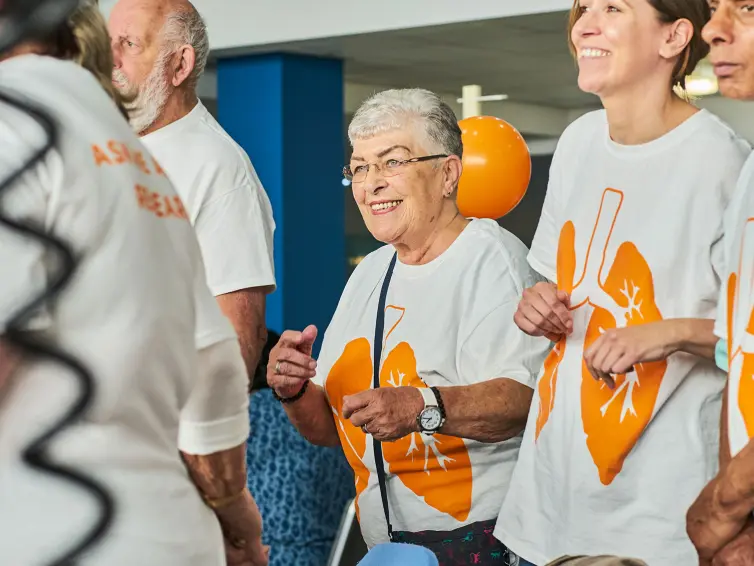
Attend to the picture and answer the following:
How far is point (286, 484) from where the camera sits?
3197mm

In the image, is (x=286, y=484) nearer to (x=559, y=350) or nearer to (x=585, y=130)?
(x=559, y=350)

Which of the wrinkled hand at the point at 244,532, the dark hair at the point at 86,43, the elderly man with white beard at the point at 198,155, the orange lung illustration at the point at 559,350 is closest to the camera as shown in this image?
→ the dark hair at the point at 86,43

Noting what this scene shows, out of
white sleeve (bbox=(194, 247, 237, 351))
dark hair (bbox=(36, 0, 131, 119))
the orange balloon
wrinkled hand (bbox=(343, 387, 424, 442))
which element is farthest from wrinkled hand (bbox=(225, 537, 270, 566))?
the orange balloon

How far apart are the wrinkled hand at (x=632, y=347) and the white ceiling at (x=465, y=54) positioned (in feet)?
18.8

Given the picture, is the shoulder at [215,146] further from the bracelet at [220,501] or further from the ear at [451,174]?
the bracelet at [220,501]

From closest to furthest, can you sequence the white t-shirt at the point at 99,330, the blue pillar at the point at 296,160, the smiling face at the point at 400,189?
the white t-shirt at the point at 99,330, the smiling face at the point at 400,189, the blue pillar at the point at 296,160

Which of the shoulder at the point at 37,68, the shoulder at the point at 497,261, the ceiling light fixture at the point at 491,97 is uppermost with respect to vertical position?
the shoulder at the point at 37,68

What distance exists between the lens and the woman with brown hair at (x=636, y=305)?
6.62 ft

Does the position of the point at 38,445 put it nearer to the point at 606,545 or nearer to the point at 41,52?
the point at 41,52

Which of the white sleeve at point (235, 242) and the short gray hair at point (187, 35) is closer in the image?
the white sleeve at point (235, 242)

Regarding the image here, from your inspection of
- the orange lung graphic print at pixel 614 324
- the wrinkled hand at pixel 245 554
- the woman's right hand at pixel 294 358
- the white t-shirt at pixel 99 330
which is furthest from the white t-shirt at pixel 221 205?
the white t-shirt at pixel 99 330

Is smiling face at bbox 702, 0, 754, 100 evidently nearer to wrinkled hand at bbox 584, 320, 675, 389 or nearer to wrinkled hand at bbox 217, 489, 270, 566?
wrinkled hand at bbox 584, 320, 675, 389

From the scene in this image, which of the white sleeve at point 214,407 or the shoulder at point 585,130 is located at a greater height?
the shoulder at point 585,130

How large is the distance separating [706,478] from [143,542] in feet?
3.69
